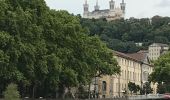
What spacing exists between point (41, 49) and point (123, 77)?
261 ft

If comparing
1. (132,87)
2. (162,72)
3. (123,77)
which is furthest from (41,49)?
(123,77)

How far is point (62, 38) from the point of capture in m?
89.4

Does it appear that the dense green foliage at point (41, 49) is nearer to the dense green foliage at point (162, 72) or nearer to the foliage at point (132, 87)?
the dense green foliage at point (162, 72)

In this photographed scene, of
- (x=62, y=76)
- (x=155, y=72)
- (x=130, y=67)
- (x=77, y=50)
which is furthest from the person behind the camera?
(x=130, y=67)

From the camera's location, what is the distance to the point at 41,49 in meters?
78.8

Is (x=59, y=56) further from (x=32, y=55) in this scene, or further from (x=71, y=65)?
(x=32, y=55)

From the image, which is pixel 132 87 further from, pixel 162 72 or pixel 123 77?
pixel 162 72

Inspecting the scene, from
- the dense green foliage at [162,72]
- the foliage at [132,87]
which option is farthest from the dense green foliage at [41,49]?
the foliage at [132,87]

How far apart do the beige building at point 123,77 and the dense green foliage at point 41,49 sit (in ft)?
135

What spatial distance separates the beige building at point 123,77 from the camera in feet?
477

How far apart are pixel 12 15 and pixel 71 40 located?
18.7 m

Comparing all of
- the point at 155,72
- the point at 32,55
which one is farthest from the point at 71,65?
the point at 155,72

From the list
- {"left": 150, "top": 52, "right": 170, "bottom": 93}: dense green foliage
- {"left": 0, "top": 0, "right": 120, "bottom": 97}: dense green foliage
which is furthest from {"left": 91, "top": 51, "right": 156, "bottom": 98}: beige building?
{"left": 0, "top": 0, "right": 120, "bottom": 97}: dense green foliage

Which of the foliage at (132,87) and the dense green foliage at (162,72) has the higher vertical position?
the dense green foliage at (162,72)
